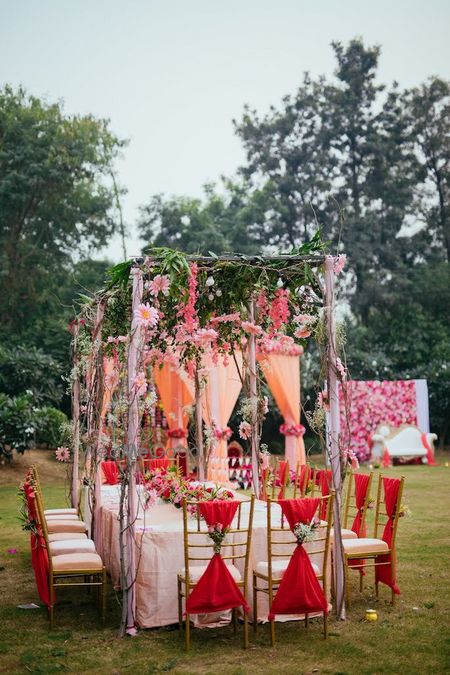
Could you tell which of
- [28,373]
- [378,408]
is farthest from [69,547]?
[378,408]

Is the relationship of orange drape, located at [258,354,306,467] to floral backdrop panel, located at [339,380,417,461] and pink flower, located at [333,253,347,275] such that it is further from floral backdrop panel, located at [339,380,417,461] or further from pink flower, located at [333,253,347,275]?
pink flower, located at [333,253,347,275]

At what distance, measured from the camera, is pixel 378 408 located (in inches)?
752

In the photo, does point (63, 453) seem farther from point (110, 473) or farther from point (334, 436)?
point (334, 436)

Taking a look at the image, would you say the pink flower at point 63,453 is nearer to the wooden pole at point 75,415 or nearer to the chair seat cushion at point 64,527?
the wooden pole at point 75,415

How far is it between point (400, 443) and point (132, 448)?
548 inches

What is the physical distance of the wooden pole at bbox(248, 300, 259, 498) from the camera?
7.88 meters

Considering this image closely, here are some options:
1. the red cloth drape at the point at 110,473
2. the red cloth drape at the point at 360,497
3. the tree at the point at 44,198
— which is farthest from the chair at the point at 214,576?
the tree at the point at 44,198

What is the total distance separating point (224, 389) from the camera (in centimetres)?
1277

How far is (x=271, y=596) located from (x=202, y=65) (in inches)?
905

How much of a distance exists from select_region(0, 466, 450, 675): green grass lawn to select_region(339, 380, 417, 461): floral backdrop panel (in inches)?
478

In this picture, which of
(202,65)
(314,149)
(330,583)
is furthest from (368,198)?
(330,583)

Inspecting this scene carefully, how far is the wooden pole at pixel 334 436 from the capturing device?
5.66 meters

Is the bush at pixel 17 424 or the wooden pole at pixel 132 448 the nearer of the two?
the wooden pole at pixel 132 448

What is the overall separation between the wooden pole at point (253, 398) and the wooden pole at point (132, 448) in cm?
235
